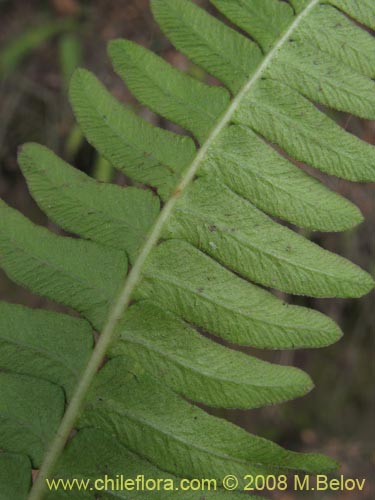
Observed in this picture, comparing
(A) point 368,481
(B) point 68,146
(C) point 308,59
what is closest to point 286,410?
(A) point 368,481

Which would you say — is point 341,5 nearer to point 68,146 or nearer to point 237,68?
point 237,68

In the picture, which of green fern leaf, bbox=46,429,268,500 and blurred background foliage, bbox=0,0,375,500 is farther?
blurred background foliage, bbox=0,0,375,500

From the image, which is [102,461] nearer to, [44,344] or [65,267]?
[44,344]

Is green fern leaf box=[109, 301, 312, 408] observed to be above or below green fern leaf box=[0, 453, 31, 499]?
above

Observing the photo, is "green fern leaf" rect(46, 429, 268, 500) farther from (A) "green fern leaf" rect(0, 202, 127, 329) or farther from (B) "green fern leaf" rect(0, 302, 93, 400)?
(A) "green fern leaf" rect(0, 202, 127, 329)
